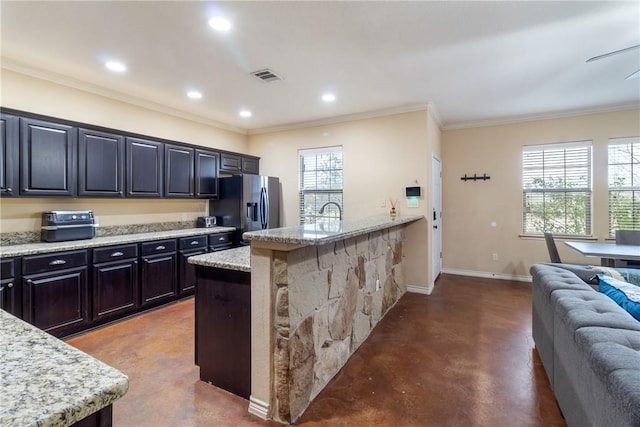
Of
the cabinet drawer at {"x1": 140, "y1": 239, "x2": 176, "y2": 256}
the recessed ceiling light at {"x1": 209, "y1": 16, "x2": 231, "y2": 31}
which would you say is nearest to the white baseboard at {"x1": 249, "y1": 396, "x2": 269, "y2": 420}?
the cabinet drawer at {"x1": 140, "y1": 239, "x2": 176, "y2": 256}

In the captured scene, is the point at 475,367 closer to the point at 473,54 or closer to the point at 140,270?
the point at 473,54

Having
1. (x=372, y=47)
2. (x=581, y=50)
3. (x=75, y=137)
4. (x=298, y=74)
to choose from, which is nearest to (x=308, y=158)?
(x=298, y=74)

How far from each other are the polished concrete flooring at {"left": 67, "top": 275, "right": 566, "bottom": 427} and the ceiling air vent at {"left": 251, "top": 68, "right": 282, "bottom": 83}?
9.23ft

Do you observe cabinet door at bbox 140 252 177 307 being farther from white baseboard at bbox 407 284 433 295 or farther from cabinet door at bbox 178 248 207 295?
white baseboard at bbox 407 284 433 295

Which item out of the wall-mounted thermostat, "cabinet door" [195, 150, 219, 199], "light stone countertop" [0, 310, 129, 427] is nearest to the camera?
"light stone countertop" [0, 310, 129, 427]

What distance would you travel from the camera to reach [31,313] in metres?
2.75

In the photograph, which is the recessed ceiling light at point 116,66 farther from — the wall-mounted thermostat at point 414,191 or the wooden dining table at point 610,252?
the wooden dining table at point 610,252

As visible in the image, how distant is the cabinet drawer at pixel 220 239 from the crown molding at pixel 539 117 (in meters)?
4.21

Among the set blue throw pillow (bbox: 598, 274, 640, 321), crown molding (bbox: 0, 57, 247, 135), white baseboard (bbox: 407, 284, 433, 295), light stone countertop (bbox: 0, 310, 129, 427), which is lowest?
white baseboard (bbox: 407, 284, 433, 295)

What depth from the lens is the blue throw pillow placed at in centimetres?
172

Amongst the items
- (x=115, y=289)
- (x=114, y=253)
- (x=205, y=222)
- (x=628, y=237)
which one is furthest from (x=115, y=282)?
(x=628, y=237)

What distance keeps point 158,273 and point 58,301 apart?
100 centimetres

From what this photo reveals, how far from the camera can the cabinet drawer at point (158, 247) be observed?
3646mm

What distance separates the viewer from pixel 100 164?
3.52 metres
